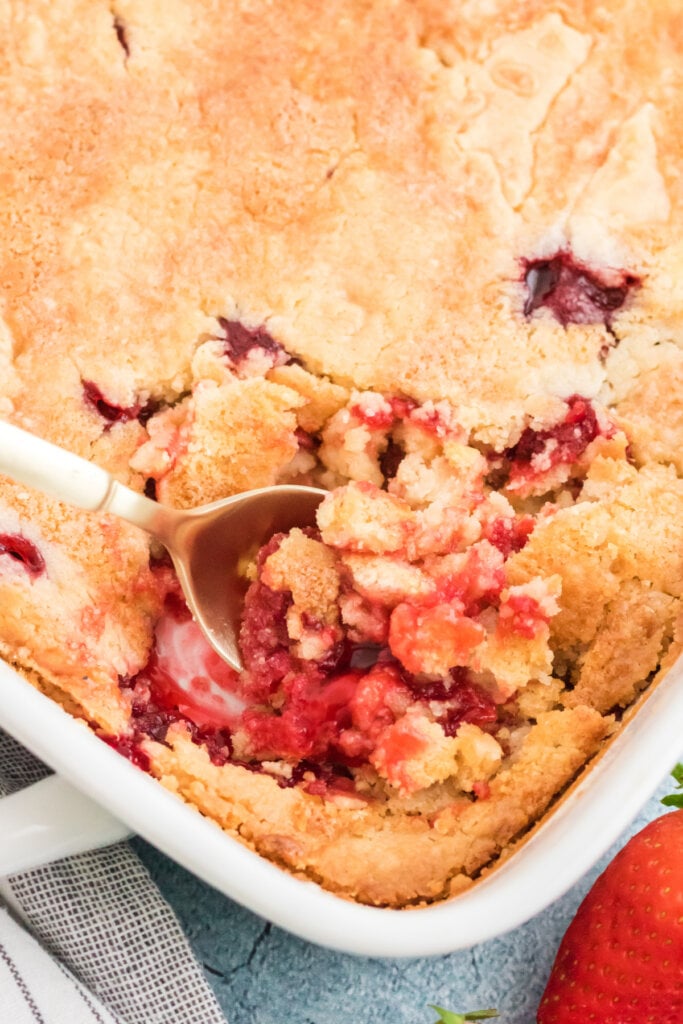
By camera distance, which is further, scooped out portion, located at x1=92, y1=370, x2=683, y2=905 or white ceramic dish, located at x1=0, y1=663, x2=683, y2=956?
scooped out portion, located at x1=92, y1=370, x2=683, y2=905

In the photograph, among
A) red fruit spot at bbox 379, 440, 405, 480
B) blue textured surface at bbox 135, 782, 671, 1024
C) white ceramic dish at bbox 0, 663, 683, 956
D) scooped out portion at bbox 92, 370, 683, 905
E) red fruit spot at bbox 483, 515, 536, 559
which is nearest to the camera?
white ceramic dish at bbox 0, 663, 683, 956

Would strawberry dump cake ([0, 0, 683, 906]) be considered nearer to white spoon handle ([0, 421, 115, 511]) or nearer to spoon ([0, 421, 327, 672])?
spoon ([0, 421, 327, 672])

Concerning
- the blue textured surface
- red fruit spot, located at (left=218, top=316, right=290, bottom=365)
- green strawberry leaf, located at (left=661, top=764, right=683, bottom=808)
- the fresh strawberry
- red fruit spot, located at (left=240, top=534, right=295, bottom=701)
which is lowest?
the blue textured surface

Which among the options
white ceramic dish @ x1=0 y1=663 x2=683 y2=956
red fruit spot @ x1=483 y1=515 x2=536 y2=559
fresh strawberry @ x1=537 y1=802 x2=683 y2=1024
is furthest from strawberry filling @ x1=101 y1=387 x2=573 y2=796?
fresh strawberry @ x1=537 y1=802 x2=683 y2=1024

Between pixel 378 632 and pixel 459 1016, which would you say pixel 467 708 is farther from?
pixel 459 1016

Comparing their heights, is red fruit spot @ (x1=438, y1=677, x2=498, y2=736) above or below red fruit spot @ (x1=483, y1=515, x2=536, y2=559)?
below

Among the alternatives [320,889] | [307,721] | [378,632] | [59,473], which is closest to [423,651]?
[378,632]
